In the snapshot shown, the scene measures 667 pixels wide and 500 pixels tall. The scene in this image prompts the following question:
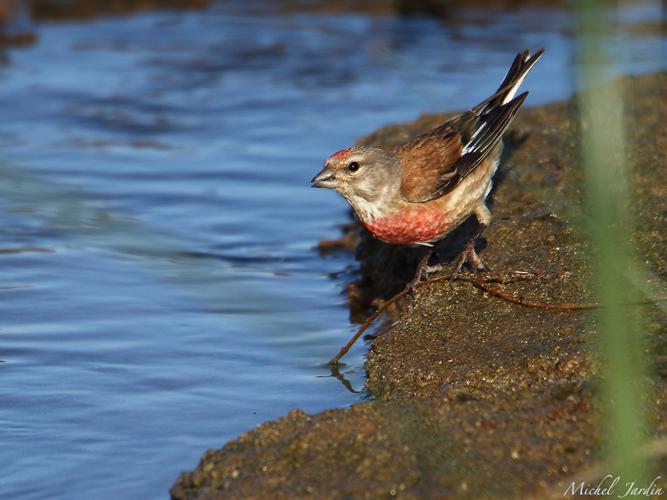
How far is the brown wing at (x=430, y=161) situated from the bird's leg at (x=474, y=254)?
0.27m

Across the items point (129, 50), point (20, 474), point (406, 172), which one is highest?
point (129, 50)

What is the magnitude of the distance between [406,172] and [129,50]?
7.86 meters

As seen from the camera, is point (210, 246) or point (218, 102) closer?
point (210, 246)

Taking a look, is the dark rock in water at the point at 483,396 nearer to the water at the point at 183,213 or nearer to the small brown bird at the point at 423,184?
the small brown bird at the point at 423,184

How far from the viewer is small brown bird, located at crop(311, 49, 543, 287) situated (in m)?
4.90

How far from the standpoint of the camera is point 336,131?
368 inches

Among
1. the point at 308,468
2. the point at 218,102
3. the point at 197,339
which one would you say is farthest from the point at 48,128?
the point at 308,468

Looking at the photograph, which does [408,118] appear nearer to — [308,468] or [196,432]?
[196,432]

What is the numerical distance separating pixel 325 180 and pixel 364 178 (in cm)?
19

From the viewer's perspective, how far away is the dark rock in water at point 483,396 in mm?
3014
